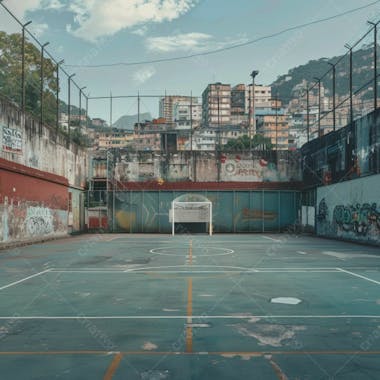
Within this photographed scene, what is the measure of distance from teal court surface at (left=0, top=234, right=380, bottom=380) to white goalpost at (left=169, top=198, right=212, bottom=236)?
33.4m

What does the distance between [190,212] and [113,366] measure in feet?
153

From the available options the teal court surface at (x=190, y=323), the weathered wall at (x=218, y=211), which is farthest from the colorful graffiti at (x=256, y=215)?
the teal court surface at (x=190, y=323)

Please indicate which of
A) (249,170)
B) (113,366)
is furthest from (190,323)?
(249,170)

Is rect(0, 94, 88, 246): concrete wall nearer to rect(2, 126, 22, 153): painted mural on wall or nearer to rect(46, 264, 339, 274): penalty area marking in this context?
rect(2, 126, 22, 153): painted mural on wall

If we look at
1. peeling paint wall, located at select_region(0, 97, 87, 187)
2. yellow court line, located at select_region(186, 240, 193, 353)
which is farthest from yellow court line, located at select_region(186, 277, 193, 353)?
peeling paint wall, located at select_region(0, 97, 87, 187)

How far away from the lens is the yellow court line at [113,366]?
737 cm

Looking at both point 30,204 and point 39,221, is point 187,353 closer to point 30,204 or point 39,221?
point 30,204

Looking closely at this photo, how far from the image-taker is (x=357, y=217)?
39125mm

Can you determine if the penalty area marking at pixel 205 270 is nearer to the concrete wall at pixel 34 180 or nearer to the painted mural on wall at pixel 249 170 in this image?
the concrete wall at pixel 34 180

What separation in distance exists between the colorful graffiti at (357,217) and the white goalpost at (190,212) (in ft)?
48.6

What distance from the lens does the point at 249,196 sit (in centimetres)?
5494

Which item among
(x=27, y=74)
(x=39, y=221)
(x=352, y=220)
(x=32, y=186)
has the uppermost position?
(x=27, y=74)

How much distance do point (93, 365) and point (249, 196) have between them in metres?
47.8

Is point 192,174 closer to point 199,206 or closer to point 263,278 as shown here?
point 199,206
